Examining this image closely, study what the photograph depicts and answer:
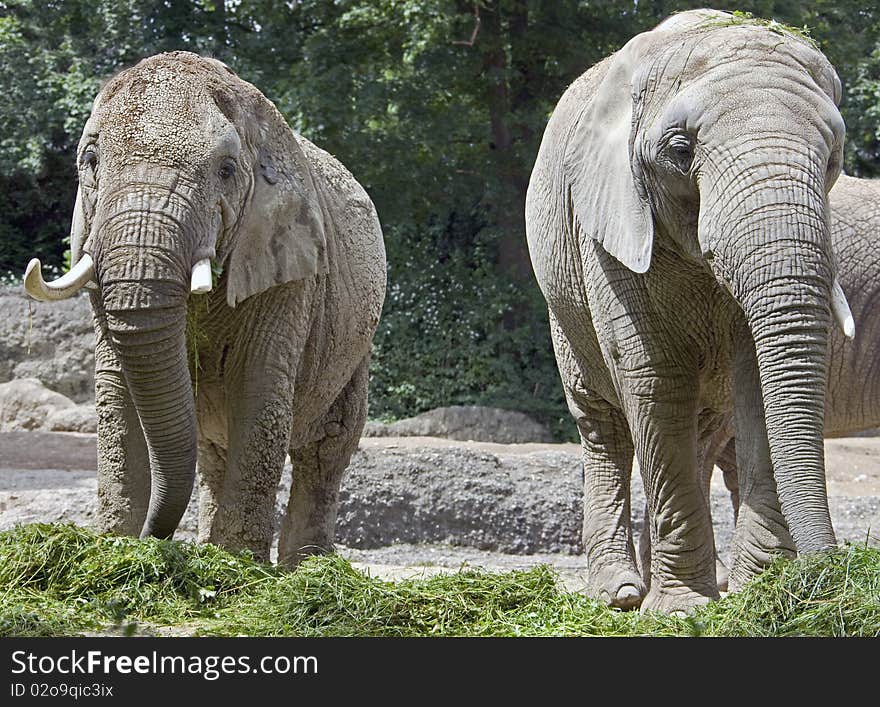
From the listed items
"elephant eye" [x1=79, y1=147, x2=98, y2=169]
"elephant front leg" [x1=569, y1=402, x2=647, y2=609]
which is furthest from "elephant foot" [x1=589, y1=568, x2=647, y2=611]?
"elephant eye" [x1=79, y1=147, x2=98, y2=169]

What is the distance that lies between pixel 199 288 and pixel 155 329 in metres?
0.23

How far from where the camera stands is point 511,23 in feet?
59.9

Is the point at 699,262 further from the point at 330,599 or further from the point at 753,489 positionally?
the point at 330,599

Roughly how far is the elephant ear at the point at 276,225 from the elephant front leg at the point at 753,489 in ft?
6.68

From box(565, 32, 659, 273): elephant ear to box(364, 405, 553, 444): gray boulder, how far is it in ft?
31.2

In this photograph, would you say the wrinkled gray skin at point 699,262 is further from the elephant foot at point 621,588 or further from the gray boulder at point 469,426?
the gray boulder at point 469,426

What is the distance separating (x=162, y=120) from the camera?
543 cm

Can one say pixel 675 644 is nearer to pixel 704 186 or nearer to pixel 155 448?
pixel 704 186

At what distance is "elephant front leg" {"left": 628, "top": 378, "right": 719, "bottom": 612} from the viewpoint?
548cm

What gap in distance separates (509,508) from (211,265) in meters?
4.87

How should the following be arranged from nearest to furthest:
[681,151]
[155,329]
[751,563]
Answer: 1. [681,151]
2. [751,563]
3. [155,329]

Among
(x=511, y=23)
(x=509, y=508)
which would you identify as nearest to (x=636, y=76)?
(x=509, y=508)

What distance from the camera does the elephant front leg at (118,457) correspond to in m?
5.82

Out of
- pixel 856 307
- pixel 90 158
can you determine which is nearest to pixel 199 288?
pixel 90 158
